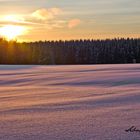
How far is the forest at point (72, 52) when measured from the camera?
7656 centimetres

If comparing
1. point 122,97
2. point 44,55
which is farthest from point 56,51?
point 122,97

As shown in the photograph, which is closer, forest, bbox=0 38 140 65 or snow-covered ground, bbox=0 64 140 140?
snow-covered ground, bbox=0 64 140 140

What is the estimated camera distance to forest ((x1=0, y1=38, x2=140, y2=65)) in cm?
7656

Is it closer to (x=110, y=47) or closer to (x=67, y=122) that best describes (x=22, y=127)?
(x=67, y=122)

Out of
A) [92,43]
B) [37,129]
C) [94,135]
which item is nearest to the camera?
[94,135]

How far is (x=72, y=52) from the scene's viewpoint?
273 feet

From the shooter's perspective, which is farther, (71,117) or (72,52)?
(72,52)

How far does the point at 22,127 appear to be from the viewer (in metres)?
3.47

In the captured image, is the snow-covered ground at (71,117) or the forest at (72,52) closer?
the snow-covered ground at (71,117)

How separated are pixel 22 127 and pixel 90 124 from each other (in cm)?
56

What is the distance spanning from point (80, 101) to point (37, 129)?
5.09ft

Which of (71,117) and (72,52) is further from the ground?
(72,52)

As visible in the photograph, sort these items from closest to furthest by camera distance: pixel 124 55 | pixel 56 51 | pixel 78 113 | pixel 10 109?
pixel 78 113 → pixel 10 109 → pixel 124 55 → pixel 56 51

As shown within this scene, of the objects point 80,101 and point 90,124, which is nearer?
point 90,124
